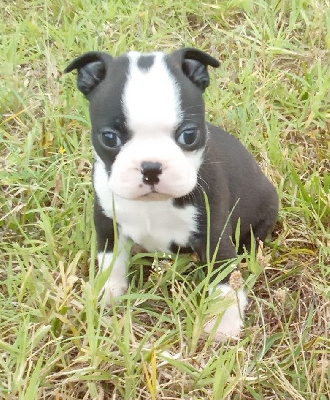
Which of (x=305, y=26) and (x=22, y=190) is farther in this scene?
(x=305, y=26)

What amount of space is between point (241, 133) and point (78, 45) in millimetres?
1419

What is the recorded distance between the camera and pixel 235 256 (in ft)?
8.87

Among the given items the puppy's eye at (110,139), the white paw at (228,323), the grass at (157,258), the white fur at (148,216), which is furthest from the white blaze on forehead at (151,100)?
the white paw at (228,323)

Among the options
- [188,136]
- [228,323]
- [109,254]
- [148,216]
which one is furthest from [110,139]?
[228,323]

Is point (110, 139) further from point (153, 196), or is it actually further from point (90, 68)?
point (90, 68)

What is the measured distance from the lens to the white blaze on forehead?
7.00ft

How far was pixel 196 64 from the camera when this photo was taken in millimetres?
2459

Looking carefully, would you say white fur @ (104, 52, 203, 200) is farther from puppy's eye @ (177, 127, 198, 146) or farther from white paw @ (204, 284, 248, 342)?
white paw @ (204, 284, 248, 342)

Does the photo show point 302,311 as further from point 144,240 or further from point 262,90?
point 262,90

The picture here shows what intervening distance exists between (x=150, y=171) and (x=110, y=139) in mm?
227

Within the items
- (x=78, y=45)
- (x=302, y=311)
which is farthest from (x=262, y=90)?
(x=302, y=311)

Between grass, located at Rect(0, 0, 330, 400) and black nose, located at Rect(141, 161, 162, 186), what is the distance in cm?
46

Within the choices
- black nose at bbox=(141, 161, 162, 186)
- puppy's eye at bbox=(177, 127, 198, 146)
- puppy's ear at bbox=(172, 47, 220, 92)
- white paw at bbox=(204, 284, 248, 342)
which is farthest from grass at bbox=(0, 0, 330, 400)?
puppy's ear at bbox=(172, 47, 220, 92)

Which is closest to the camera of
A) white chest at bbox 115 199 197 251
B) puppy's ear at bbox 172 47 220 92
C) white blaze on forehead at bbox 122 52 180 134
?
white blaze on forehead at bbox 122 52 180 134
